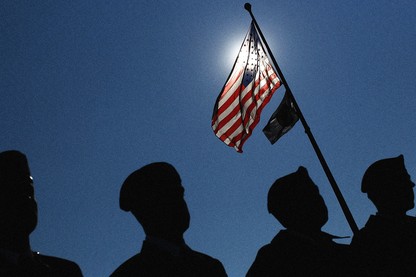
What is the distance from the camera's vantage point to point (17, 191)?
2.68 metres

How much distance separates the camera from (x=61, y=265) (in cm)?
287

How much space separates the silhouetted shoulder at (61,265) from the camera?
2.74 meters

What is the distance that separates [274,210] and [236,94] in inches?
149

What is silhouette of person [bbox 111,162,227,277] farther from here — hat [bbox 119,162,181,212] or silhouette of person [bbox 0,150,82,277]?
silhouette of person [bbox 0,150,82,277]

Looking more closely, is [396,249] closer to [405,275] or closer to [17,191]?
[405,275]

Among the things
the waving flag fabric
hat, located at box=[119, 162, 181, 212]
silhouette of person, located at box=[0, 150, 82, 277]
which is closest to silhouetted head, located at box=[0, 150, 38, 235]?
silhouette of person, located at box=[0, 150, 82, 277]

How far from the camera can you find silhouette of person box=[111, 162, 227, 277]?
110 inches

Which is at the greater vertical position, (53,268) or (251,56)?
(251,56)

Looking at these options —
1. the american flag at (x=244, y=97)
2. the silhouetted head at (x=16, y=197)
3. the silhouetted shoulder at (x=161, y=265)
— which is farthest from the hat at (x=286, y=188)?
the american flag at (x=244, y=97)

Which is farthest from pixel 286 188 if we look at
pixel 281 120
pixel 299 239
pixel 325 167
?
pixel 281 120

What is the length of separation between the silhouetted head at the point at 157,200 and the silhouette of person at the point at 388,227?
173cm

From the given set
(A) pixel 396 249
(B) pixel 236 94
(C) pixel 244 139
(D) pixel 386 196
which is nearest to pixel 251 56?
(B) pixel 236 94

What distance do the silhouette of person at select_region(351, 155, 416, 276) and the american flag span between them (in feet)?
10.1

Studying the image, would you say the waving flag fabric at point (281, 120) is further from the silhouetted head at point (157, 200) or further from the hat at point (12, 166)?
the hat at point (12, 166)
